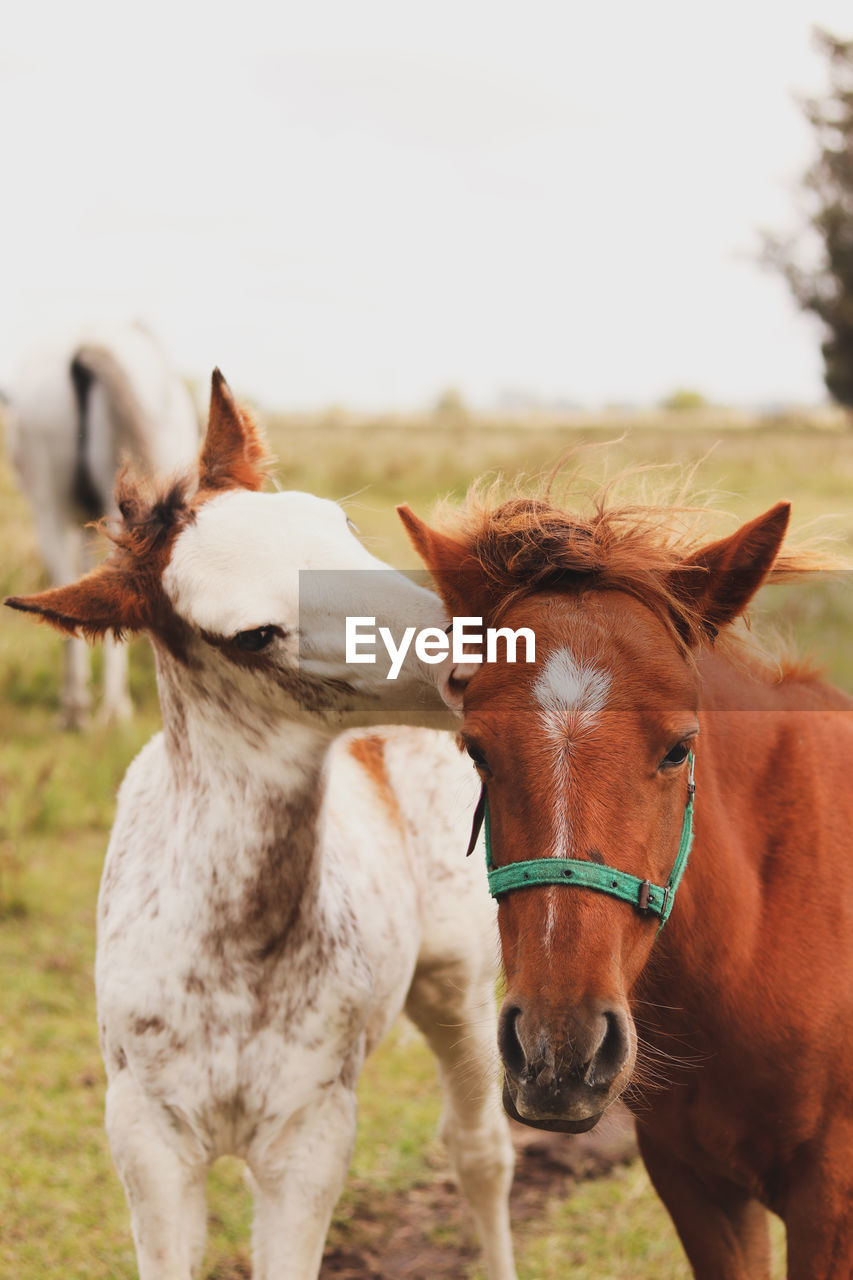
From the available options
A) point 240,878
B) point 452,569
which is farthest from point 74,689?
point 452,569

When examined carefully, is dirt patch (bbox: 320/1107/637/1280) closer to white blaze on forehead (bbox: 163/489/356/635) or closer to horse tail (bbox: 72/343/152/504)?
white blaze on forehead (bbox: 163/489/356/635)

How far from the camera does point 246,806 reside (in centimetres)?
247

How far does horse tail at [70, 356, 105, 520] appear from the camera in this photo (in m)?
7.54

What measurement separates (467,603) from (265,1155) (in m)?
1.23

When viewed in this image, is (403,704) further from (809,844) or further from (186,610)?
(809,844)

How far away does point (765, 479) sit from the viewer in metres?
15.8

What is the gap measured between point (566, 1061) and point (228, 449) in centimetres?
165

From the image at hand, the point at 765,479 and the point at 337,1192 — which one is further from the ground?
the point at 765,479

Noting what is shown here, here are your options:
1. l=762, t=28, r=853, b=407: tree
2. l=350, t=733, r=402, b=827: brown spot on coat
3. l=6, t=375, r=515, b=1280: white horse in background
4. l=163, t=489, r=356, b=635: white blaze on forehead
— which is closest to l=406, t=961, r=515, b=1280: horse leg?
l=350, t=733, r=402, b=827: brown spot on coat

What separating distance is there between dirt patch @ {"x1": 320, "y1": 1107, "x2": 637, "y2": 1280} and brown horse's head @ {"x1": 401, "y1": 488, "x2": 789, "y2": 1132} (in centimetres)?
190

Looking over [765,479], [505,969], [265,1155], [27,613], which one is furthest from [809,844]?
[765,479]

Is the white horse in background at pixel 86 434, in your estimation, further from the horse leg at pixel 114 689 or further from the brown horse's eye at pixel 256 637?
the brown horse's eye at pixel 256 637

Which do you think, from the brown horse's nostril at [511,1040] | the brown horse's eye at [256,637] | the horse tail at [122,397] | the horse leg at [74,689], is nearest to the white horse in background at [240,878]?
the brown horse's eye at [256,637]

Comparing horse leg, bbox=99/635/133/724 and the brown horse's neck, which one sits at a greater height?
horse leg, bbox=99/635/133/724
